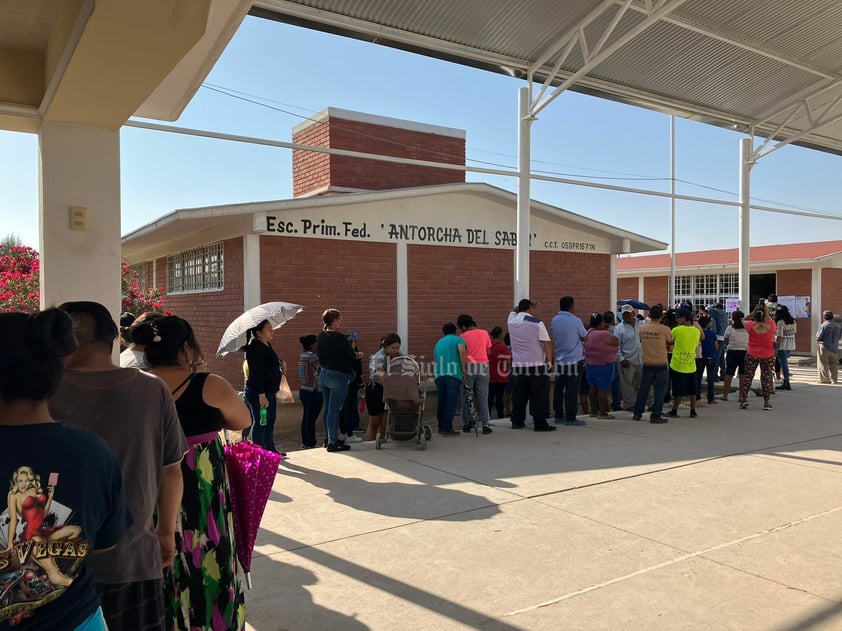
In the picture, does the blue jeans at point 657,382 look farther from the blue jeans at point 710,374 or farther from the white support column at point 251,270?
the white support column at point 251,270

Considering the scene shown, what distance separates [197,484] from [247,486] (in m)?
0.38

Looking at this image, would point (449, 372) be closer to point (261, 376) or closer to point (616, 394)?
point (261, 376)

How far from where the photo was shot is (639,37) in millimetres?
10883

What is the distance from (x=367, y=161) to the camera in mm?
14773

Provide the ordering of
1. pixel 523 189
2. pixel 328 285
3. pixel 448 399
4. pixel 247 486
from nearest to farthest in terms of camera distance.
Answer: pixel 247 486 < pixel 448 399 < pixel 523 189 < pixel 328 285

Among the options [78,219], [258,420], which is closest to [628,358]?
[258,420]

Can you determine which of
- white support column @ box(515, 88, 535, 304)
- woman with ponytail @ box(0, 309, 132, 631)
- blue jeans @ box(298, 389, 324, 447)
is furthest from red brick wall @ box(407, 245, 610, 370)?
woman with ponytail @ box(0, 309, 132, 631)

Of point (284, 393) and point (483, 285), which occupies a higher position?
point (483, 285)

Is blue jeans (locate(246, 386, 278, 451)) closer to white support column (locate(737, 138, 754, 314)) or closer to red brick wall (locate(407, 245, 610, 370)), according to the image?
red brick wall (locate(407, 245, 610, 370))

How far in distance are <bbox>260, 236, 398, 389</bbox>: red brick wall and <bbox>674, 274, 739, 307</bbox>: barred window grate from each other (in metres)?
18.4

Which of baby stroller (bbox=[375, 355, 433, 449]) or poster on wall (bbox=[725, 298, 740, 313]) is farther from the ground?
poster on wall (bbox=[725, 298, 740, 313])

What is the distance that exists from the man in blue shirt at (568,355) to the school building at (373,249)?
11.8 feet

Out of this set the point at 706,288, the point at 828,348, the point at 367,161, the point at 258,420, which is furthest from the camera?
the point at 706,288

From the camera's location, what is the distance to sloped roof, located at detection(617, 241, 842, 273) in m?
24.1
